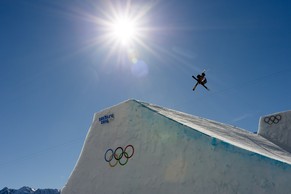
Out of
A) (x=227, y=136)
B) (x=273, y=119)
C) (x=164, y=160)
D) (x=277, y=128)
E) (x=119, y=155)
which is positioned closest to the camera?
(x=164, y=160)

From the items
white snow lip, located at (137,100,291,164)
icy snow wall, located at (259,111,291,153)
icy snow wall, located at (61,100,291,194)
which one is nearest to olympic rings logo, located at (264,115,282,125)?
icy snow wall, located at (259,111,291,153)

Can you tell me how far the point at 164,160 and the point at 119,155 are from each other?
2440 millimetres

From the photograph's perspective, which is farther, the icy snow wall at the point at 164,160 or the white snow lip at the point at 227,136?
the white snow lip at the point at 227,136

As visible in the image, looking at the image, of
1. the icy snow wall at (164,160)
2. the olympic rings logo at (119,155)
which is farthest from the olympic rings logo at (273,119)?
the olympic rings logo at (119,155)

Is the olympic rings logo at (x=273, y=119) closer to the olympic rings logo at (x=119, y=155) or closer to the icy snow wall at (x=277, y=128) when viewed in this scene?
the icy snow wall at (x=277, y=128)

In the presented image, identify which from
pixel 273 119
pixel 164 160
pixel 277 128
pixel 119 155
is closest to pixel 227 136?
pixel 164 160

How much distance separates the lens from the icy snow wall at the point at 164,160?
8.35m

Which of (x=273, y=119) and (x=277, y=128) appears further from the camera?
(x=273, y=119)

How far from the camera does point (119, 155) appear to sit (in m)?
12.2

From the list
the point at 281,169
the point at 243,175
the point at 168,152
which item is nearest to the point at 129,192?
the point at 168,152

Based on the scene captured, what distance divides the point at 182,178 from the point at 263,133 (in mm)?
12408

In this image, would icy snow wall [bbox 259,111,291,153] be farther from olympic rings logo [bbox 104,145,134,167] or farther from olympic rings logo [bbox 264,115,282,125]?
olympic rings logo [bbox 104,145,134,167]

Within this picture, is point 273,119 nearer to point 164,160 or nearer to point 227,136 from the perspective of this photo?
point 227,136

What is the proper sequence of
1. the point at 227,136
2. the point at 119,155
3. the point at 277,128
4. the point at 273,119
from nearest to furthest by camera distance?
the point at 227,136
the point at 119,155
the point at 277,128
the point at 273,119
